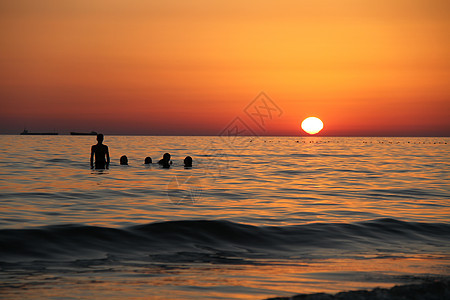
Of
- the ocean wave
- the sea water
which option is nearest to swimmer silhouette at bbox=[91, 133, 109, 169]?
the sea water

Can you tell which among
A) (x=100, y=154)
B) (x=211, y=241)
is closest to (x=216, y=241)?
(x=211, y=241)

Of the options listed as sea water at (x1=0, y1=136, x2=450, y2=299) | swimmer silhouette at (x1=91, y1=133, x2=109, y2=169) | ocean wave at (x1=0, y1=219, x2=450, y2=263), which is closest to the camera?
sea water at (x1=0, y1=136, x2=450, y2=299)

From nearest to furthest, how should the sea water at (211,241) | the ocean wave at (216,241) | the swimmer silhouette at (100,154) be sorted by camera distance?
the sea water at (211,241), the ocean wave at (216,241), the swimmer silhouette at (100,154)

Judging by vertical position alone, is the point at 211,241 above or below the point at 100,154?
below

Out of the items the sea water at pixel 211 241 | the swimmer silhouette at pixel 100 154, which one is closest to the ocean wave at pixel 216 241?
the sea water at pixel 211 241

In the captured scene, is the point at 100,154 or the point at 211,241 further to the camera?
the point at 100,154

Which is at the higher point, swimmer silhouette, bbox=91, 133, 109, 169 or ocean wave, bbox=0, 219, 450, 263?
swimmer silhouette, bbox=91, 133, 109, 169

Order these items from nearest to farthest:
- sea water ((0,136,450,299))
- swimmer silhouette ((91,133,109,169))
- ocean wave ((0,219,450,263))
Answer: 1. sea water ((0,136,450,299))
2. ocean wave ((0,219,450,263))
3. swimmer silhouette ((91,133,109,169))

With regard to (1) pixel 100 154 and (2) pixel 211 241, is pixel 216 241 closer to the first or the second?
(2) pixel 211 241

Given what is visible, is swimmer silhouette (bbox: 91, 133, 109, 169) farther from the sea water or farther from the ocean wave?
the ocean wave

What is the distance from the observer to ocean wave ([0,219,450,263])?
10797 mm

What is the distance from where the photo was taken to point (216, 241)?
1245cm

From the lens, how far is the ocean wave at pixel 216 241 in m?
10.8

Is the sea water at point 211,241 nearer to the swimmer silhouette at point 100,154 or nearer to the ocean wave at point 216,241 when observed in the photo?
the ocean wave at point 216,241
